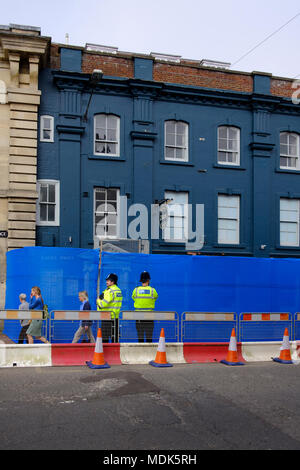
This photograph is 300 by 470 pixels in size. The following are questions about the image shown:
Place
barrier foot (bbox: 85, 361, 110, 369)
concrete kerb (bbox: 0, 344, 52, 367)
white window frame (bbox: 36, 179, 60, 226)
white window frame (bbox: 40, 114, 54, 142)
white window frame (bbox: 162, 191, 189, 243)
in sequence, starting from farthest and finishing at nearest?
white window frame (bbox: 162, 191, 189, 243)
white window frame (bbox: 40, 114, 54, 142)
white window frame (bbox: 36, 179, 60, 226)
concrete kerb (bbox: 0, 344, 52, 367)
barrier foot (bbox: 85, 361, 110, 369)

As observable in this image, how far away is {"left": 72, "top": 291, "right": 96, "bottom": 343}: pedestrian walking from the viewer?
11.4 metres

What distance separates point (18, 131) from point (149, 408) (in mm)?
14521

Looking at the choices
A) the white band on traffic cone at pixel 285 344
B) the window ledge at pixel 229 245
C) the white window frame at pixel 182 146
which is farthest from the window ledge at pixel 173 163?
the white band on traffic cone at pixel 285 344

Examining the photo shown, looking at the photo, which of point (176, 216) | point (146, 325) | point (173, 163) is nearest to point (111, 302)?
point (146, 325)

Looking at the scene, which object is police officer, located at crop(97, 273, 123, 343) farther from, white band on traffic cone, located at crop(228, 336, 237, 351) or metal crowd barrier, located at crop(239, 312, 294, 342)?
metal crowd barrier, located at crop(239, 312, 294, 342)

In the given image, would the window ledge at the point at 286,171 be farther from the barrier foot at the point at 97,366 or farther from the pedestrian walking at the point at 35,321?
the barrier foot at the point at 97,366

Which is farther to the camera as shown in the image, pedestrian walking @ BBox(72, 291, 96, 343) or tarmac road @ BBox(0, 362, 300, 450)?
pedestrian walking @ BBox(72, 291, 96, 343)

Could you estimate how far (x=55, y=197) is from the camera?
19.1 meters

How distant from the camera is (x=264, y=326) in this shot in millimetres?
12367

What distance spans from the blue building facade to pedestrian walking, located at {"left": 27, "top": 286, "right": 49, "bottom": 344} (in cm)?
717

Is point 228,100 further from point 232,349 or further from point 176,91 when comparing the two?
point 232,349

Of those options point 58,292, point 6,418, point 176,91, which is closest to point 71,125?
point 176,91

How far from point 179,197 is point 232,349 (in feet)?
35.7

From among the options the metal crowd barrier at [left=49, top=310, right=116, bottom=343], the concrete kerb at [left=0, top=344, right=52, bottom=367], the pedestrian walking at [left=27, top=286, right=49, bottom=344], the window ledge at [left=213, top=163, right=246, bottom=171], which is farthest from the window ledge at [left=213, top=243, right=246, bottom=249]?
the concrete kerb at [left=0, top=344, right=52, bottom=367]
